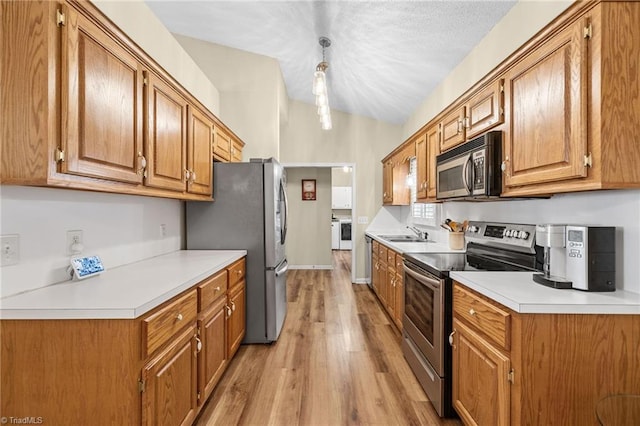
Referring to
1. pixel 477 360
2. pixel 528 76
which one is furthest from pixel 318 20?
pixel 477 360

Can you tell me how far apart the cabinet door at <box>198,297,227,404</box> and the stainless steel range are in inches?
55.2

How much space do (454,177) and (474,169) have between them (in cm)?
31

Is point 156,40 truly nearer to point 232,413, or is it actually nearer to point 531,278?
point 232,413

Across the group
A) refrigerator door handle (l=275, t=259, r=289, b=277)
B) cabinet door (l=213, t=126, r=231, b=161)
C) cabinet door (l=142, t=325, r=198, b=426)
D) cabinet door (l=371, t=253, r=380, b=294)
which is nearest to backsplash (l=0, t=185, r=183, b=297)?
cabinet door (l=142, t=325, r=198, b=426)

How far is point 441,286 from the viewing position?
1.89 m

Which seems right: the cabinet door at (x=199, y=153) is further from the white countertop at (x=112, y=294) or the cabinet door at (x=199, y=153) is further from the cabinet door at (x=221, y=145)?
the white countertop at (x=112, y=294)

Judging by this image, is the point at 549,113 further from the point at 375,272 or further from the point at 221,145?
the point at 375,272

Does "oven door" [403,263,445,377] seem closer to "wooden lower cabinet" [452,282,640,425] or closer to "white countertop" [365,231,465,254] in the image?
"white countertop" [365,231,465,254]

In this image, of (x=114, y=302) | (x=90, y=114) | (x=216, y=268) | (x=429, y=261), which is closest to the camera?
(x=114, y=302)

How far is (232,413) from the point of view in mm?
1957

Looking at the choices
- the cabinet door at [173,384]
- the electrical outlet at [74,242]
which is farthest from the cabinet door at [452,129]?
the electrical outlet at [74,242]

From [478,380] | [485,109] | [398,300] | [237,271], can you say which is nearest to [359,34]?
[485,109]

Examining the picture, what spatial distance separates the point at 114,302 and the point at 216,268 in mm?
852

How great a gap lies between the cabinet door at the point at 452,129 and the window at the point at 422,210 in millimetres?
1116
